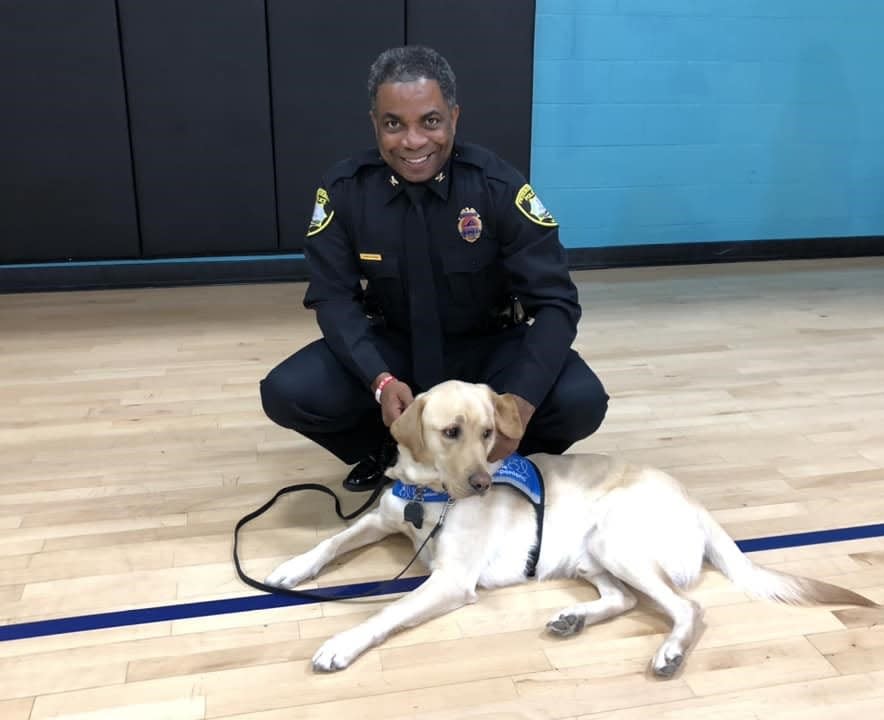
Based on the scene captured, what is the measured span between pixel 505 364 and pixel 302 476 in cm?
78

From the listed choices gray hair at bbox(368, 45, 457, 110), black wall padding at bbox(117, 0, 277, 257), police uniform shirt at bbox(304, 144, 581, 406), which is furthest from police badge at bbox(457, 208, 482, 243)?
black wall padding at bbox(117, 0, 277, 257)

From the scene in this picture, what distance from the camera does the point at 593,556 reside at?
2053 millimetres

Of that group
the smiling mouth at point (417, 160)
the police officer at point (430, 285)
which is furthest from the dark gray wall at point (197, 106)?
the smiling mouth at point (417, 160)

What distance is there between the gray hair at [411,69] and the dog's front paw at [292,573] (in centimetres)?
122

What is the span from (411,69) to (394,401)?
2.79ft

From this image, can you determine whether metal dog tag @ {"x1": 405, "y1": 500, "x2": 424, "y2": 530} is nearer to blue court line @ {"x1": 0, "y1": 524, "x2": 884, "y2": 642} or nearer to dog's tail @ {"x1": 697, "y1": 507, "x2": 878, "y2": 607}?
blue court line @ {"x1": 0, "y1": 524, "x2": 884, "y2": 642}

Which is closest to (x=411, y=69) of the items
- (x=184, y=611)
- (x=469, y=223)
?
(x=469, y=223)

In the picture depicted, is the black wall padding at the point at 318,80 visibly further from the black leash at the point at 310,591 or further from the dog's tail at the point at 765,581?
the dog's tail at the point at 765,581

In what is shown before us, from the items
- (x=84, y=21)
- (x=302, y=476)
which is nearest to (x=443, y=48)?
(x=84, y=21)

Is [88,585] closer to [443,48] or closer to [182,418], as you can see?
[182,418]

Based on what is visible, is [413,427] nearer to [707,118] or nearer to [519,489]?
[519,489]

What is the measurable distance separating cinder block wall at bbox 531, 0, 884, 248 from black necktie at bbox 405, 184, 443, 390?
120 inches

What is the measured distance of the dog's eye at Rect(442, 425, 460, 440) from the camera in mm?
1908

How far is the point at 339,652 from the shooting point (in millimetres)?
1796
